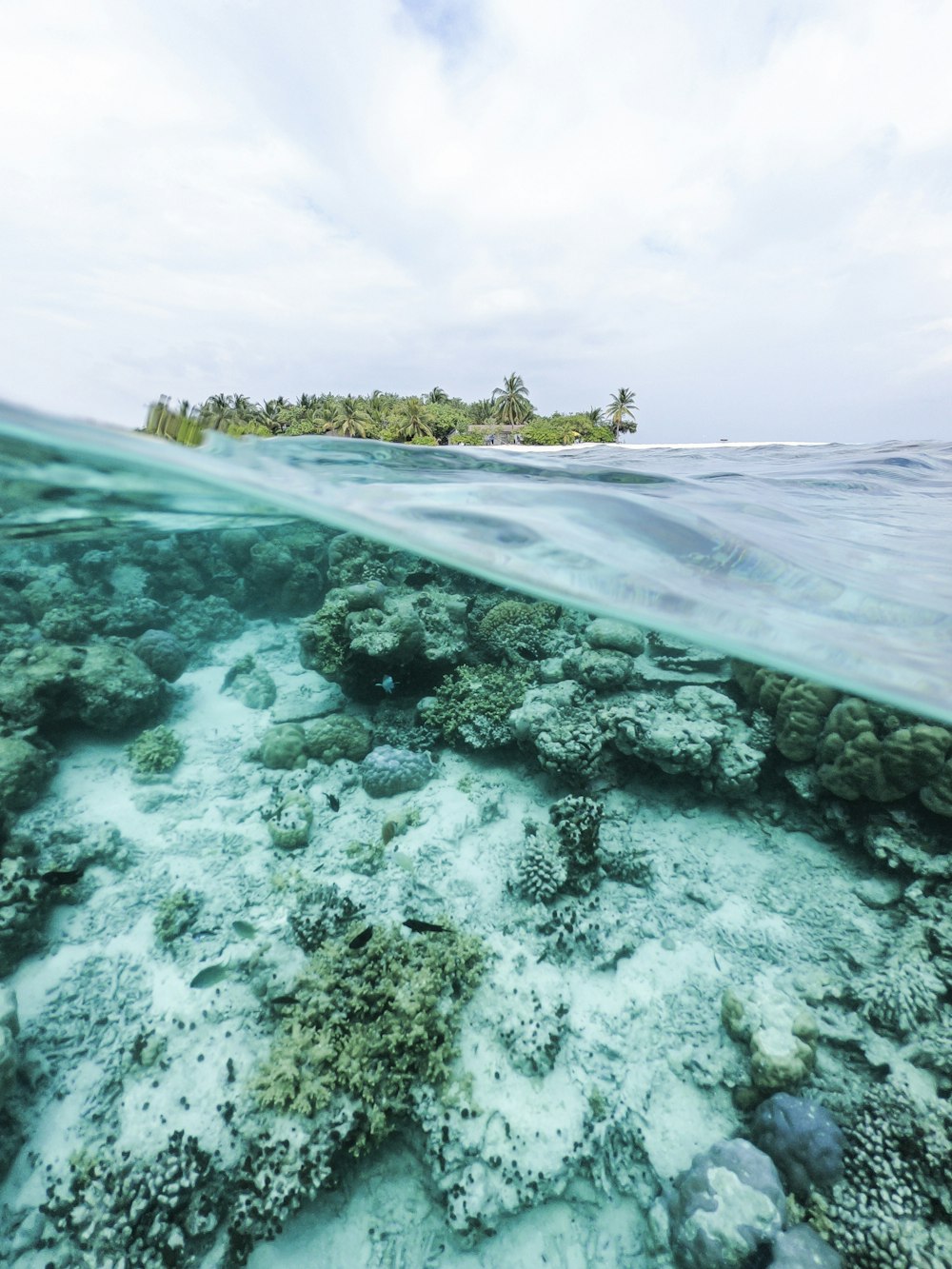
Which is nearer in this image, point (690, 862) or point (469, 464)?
point (690, 862)

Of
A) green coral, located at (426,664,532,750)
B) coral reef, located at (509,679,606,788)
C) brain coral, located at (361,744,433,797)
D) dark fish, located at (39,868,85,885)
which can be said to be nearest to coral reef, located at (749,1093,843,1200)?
coral reef, located at (509,679,606,788)

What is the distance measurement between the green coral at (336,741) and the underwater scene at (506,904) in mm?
64

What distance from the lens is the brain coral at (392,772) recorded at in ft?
27.9

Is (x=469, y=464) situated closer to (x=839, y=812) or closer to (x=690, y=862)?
(x=690, y=862)

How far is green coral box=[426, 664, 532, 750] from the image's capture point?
893 centimetres

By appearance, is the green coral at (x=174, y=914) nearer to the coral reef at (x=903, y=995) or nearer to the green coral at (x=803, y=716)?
Result: the coral reef at (x=903, y=995)

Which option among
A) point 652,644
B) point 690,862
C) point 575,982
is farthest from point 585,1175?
point 652,644

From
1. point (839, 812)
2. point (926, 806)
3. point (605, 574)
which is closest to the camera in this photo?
point (605, 574)

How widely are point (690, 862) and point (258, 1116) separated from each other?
570 cm

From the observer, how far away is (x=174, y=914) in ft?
21.6

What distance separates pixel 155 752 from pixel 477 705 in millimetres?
5999

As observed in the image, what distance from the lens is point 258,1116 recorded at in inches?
189

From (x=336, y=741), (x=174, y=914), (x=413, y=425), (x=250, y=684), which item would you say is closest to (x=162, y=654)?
(x=250, y=684)

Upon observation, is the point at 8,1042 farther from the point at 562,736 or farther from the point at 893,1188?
the point at 893,1188
